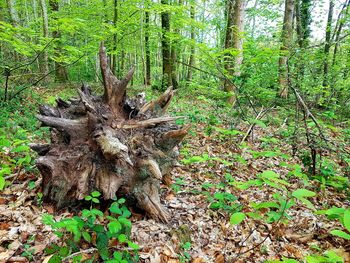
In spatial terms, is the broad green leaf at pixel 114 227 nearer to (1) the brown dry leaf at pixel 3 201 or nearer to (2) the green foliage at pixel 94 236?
(2) the green foliage at pixel 94 236

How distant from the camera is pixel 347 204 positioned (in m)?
3.80

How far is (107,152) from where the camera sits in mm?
2705

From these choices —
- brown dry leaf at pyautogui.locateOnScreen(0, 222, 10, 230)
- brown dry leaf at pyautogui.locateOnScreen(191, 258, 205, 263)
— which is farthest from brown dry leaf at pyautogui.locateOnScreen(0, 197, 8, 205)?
brown dry leaf at pyautogui.locateOnScreen(191, 258, 205, 263)

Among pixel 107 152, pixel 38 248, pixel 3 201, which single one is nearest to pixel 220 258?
pixel 107 152

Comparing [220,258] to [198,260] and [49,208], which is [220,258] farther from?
[49,208]

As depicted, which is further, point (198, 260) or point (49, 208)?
point (49, 208)

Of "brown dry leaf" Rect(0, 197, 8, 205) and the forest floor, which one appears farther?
"brown dry leaf" Rect(0, 197, 8, 205)

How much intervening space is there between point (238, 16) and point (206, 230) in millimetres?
6724

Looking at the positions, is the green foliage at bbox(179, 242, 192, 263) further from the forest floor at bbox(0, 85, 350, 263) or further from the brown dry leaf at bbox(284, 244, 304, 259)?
the brown dry leaf at bbox(284, 244, 304, 259)

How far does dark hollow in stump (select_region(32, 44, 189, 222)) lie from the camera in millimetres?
2762

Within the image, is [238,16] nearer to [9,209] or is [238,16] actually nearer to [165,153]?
[165,153]

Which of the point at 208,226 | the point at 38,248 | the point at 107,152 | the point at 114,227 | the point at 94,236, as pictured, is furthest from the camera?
the point at 208,226

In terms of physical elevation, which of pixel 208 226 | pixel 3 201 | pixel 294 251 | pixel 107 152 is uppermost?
pixel 107 152

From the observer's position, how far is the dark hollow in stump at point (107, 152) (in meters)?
2.76
